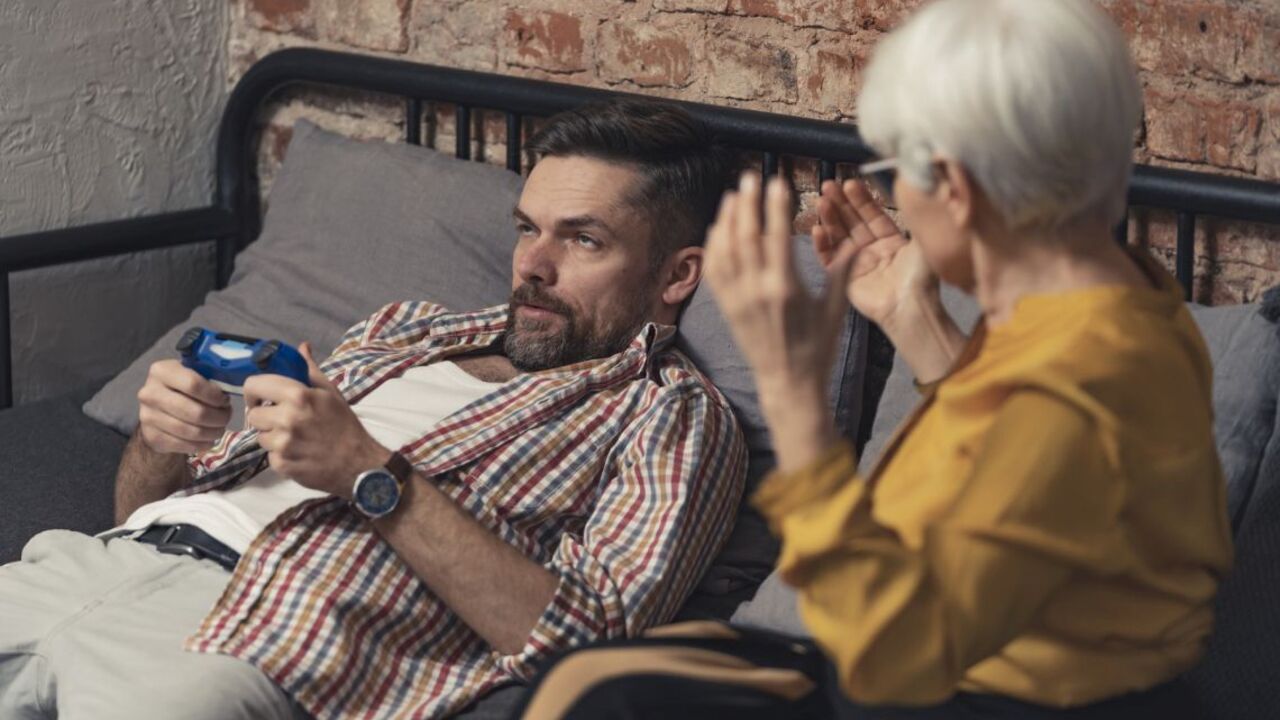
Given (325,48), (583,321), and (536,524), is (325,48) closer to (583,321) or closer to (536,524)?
(583,321)

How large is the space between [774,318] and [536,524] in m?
0.75

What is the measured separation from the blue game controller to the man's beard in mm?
325

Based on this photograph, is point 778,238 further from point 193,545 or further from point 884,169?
point 193,545

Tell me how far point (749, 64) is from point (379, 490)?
848 mm

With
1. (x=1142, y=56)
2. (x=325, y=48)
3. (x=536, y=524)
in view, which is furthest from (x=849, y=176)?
(x=325, y=48)

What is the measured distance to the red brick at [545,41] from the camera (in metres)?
2.26

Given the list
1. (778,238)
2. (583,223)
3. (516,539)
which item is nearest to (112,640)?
(516,539)

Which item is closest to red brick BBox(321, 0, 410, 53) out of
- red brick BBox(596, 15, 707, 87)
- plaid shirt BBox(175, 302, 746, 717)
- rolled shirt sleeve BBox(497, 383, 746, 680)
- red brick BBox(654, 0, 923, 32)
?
red brick BBox(596, 15, 707, 87)

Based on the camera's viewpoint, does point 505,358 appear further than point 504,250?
No

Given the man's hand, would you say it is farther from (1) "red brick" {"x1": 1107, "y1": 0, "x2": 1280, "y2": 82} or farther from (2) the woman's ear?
(1) "red brick" {"x1": 1107, "y1": 0, "x2": 1280, "y2": 82}

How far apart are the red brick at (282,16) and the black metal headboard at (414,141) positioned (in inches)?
3.5

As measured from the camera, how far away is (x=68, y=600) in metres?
1.62

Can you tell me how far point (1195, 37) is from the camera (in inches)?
67.3

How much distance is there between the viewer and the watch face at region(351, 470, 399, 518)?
1.50 m
